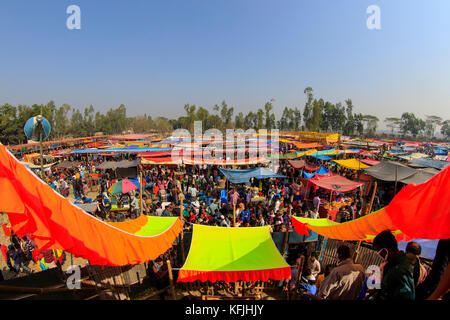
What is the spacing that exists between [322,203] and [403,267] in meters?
8.60

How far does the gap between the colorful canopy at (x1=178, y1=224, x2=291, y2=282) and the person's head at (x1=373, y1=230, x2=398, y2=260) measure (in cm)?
200

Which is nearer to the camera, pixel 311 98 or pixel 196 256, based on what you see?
pixel 196 256

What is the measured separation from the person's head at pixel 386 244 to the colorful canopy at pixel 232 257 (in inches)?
78.6

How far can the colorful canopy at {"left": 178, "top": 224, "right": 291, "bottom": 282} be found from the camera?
377 centimetres

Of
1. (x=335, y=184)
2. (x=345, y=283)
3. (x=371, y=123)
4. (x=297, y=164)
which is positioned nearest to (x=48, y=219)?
(x=345, y=283)

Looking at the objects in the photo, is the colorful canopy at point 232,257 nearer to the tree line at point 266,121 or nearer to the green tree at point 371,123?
the tree line at point 266,121

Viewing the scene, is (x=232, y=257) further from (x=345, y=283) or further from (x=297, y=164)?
(x=297, y=164)

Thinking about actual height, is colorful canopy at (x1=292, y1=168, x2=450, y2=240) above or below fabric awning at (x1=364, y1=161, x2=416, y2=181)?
above

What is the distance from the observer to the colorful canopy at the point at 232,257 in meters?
3.77

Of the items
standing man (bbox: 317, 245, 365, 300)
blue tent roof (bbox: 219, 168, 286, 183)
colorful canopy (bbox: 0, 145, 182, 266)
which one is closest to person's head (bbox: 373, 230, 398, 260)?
standing man (bbox: 317, 245, 365, 300)

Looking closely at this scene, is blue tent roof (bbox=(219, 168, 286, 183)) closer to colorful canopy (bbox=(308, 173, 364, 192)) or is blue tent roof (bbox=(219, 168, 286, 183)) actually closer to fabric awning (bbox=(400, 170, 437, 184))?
colorful canopy (bbox=(308, 173, 364, 192))

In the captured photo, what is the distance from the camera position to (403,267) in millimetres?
1947
